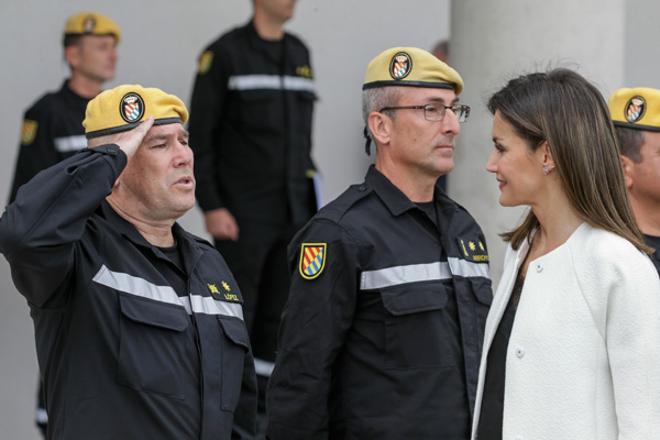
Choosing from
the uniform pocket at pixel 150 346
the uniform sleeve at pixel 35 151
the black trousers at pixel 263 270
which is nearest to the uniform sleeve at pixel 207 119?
the black trousers at pixel 263 270

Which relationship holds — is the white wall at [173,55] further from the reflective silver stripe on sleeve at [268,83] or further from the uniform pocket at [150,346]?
the uniform pocket at [150,346]

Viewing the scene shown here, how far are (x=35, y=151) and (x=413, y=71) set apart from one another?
2387 millimetres

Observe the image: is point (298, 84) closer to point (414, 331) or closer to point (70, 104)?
point (70, 104)

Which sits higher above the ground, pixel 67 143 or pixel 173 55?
pixel 173 55

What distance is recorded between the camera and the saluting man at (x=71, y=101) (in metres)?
6.12

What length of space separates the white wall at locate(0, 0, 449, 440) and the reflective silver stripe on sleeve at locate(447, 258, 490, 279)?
2943 millimetres

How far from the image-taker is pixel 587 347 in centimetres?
302

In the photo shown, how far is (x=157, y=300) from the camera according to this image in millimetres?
3588

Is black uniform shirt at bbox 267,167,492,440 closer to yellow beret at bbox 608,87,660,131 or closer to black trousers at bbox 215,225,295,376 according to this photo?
yellow beret at bbox 608,87,660,131

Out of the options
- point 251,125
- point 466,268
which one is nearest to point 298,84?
point 251,125

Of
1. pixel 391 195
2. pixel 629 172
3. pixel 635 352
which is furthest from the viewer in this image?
pixel 629 172

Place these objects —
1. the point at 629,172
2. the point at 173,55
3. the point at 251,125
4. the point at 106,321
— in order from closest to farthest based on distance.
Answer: the point at 106,321, the point at 629,172, the point at 251,125, the point at 173,55

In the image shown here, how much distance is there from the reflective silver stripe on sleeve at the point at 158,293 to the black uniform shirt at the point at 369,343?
258mm

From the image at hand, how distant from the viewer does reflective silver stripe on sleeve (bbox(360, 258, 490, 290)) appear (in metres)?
3.96
